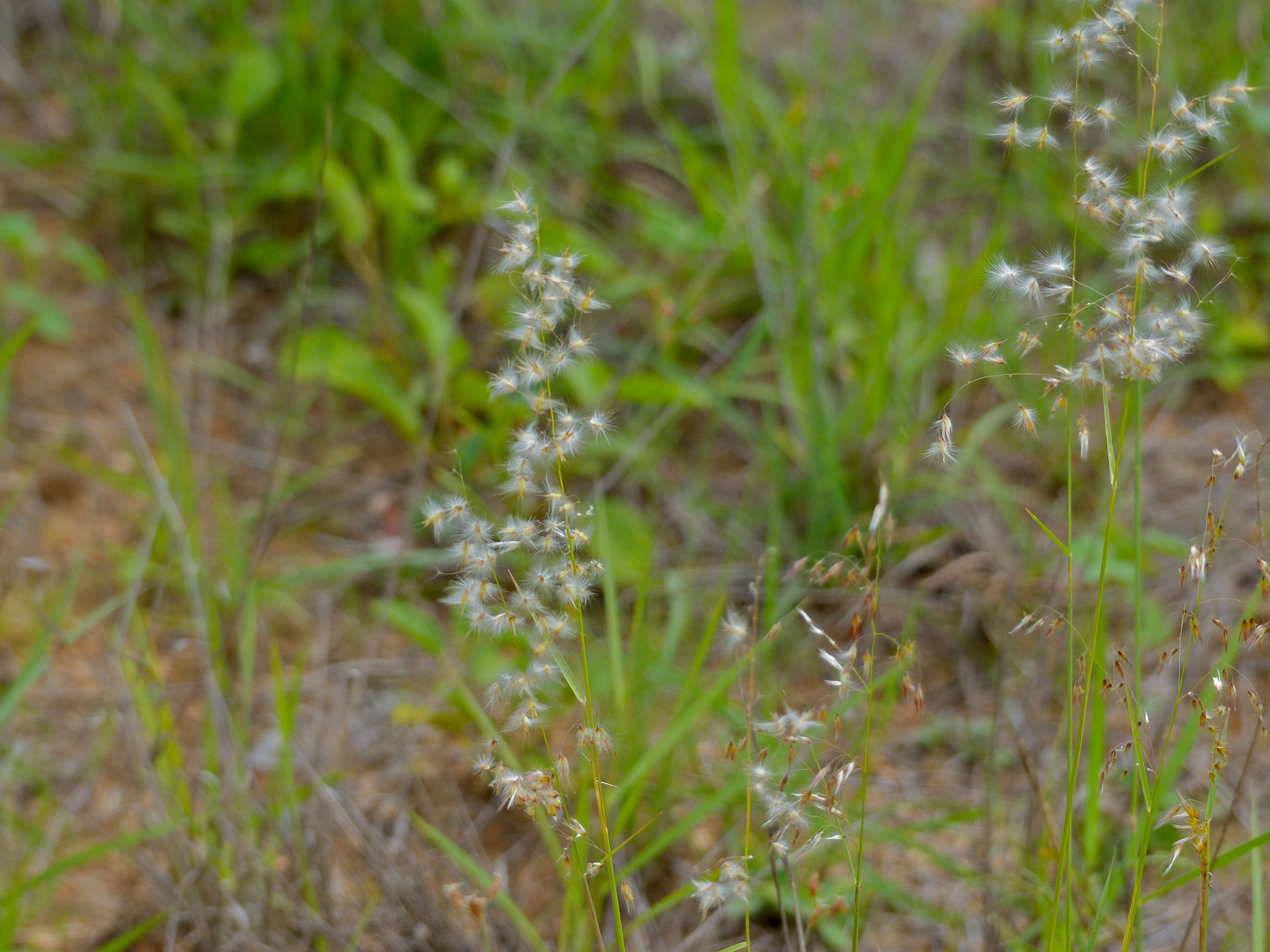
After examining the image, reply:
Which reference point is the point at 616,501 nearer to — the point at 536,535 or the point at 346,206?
the point at 346,206

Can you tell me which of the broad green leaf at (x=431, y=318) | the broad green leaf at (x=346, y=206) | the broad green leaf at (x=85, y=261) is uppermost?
the broad green leaf at (x=346, y=206)

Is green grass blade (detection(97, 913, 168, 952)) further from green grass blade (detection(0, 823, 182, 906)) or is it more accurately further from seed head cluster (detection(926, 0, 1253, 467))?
seed head cluster (detection(926, 0, 1253, 467))

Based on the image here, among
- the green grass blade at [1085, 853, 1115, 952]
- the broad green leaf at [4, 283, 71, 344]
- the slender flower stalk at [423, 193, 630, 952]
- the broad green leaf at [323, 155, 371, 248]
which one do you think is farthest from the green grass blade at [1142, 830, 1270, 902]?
the broad green leaf at [4, 283, 71, 344]

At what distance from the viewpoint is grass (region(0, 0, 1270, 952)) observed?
1302mm

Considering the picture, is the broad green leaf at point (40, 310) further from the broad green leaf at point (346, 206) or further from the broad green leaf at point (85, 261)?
the broad green leaf at point (346, 206)

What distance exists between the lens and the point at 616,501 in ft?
6.63

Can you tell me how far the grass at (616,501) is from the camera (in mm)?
1302

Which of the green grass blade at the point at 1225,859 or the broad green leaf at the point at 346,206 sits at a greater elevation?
the broad green leaf at the point at 346,206

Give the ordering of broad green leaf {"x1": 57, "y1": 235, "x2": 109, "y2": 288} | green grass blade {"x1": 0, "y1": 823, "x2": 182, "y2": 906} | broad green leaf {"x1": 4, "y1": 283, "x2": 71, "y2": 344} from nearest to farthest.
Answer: green grass blade {"x1": 0, "y1": 823, "x2": 182, "y2": 906} → broad green leaf {"x1": 4, "y1": 283, "x2": 71, "y2": 344} → broad green leaf {"x1": 57, "y1": 235, "x2": 109, "y2": 288}

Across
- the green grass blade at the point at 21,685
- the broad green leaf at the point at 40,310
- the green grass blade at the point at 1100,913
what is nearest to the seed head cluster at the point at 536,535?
the green grass blade at the point at 1100,913

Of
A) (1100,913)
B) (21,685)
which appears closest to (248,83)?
(21,685)

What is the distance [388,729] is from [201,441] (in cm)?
88

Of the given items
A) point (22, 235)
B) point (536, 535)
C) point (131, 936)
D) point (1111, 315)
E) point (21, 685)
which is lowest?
point (131, 936)

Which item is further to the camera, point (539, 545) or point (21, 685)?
point (21, 685)
